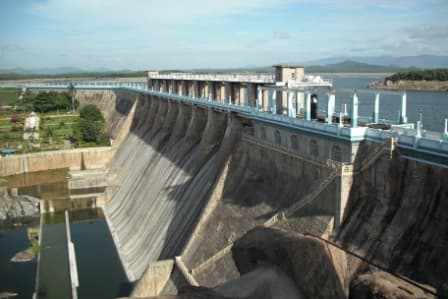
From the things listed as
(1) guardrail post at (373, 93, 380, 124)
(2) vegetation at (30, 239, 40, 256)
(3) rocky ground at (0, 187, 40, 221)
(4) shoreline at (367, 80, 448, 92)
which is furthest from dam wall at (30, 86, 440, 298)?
(4) shoreline at (367, 80, 448, 92)

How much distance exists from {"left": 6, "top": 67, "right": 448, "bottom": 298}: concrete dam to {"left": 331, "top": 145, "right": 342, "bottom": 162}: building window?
2.0 inches

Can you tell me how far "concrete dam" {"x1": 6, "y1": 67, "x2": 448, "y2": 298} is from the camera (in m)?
10.7

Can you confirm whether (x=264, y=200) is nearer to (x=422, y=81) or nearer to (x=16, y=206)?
(x=16, y=206)

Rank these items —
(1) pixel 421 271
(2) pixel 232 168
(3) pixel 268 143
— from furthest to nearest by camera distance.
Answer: (2) pixel 232 168, (3) pixel 268 143, (1) pixel 421 271

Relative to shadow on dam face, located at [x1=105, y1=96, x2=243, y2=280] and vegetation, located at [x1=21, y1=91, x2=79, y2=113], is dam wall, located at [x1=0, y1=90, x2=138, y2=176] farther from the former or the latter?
vegetation, located at [x1=21, y1=91, x2=79, y2=113]

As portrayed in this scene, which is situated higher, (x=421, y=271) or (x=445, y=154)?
(x=445, y=154)

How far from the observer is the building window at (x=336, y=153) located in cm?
2255

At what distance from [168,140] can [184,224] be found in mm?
19626

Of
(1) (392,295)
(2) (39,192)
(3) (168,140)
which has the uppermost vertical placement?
(1) (392,295)

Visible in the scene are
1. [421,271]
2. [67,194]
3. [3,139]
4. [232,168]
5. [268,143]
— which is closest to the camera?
[421,271]

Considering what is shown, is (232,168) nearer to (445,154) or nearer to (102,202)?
(445,154)

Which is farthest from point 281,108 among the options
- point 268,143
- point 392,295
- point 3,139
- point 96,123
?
point 3,139

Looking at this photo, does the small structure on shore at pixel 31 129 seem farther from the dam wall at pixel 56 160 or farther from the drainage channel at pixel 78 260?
the drainage channel at pixel 78 260

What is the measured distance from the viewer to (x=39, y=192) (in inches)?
2264
